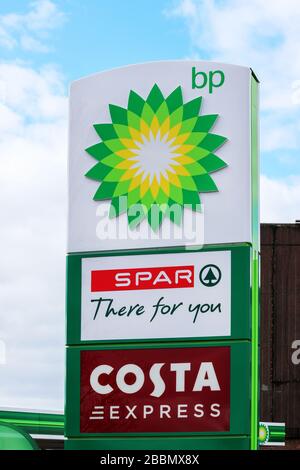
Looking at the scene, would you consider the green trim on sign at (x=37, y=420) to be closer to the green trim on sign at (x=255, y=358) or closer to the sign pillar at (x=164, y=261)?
the sign pillar at (x=164, y=261)

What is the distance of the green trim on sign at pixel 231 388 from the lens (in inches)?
520

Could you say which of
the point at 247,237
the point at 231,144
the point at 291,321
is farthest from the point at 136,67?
the point at 291,321

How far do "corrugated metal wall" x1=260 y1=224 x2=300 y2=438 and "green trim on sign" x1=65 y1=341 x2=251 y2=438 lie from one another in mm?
17213

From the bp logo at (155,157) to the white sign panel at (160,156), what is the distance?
2 centimetres

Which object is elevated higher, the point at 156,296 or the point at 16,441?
the point at 156,296

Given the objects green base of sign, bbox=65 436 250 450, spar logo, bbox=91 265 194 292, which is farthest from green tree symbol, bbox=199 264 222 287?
green base of sign, bbox=65 436 250 450

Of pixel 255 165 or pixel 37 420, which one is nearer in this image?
pixel 255 165

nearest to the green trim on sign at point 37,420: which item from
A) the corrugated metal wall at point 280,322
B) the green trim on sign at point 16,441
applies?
the green trim on sign at point 16,441

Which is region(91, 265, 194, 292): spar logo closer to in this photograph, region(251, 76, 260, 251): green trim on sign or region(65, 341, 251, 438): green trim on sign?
region(65, 341, 251, 438): green trim on sign

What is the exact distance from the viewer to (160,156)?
14250 millimetres

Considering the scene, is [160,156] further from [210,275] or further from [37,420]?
[37,420]

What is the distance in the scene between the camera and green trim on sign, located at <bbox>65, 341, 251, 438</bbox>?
13219 mm

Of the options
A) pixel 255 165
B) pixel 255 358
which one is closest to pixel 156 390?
pixel 255 358

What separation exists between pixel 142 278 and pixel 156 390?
5.53ft
